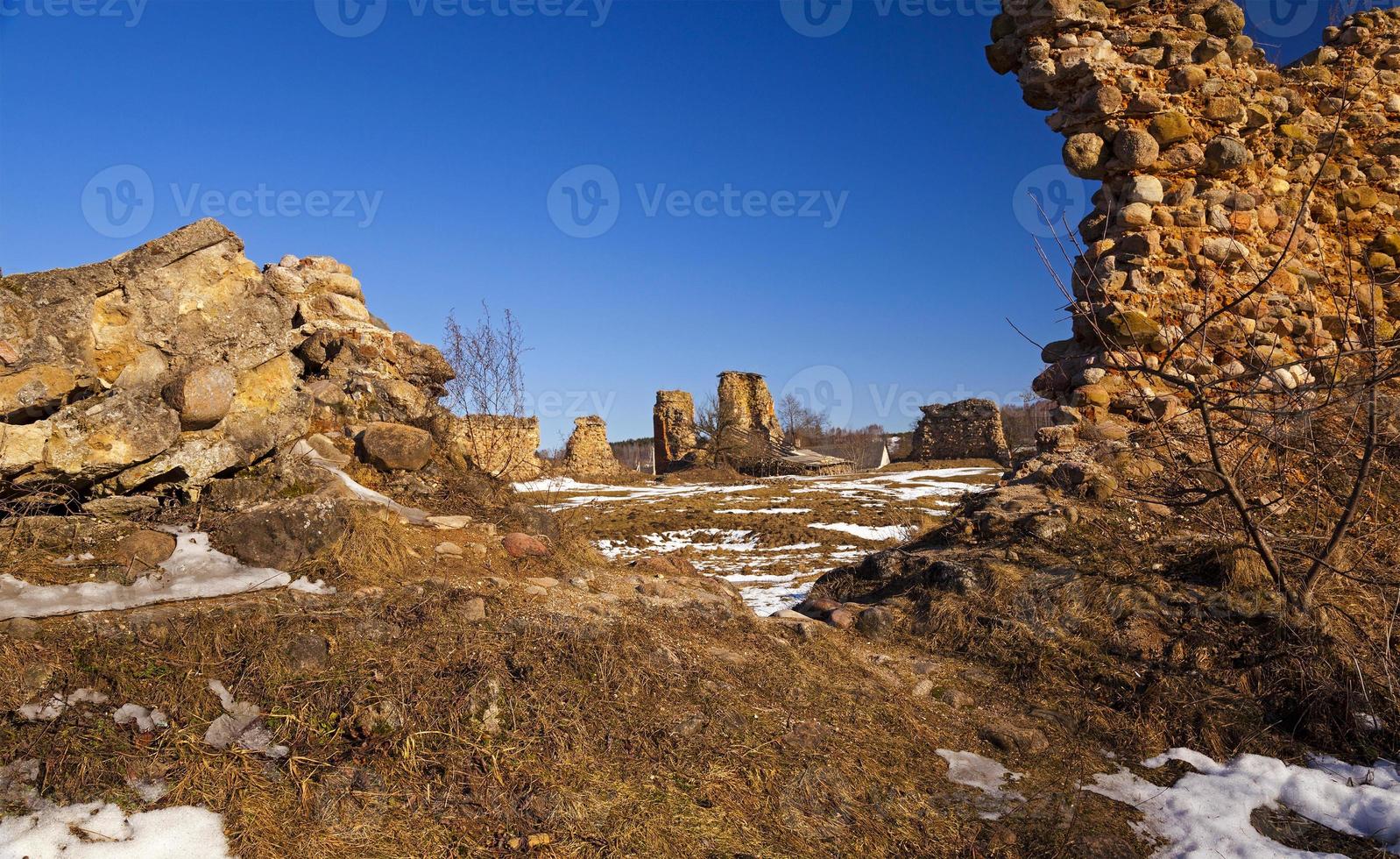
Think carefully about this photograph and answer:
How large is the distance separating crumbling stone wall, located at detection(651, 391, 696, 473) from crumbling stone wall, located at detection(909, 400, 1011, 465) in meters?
8.53


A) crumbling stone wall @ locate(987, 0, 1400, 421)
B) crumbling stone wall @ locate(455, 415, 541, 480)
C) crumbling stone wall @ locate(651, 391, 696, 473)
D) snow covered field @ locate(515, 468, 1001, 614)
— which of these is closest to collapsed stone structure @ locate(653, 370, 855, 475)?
crumbling stone wall @ locate(651, 391, 696, 473)

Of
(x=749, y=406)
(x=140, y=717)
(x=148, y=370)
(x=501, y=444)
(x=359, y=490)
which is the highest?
(x=749, y=406)

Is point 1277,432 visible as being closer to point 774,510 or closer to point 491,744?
point 491,744

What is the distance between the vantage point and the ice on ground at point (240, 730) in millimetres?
2752

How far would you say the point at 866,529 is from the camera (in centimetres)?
1101

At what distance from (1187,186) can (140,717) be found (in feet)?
26.0

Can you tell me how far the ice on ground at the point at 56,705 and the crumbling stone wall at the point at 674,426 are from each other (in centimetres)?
2678

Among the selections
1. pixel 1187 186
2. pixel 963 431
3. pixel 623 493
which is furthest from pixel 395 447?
pixel 963 431

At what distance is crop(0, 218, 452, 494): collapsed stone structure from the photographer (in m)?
3.74

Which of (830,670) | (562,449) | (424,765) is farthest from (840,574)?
(562,449)

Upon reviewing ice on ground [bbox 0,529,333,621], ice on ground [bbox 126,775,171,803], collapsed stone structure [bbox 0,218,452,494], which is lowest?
ice on ground [bbox 126,775,171,803]

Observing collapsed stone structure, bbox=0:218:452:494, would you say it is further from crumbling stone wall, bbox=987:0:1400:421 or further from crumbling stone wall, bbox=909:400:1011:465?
crumbling stone wall, bbox=909:400:1011:465

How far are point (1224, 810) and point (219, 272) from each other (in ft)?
19.2

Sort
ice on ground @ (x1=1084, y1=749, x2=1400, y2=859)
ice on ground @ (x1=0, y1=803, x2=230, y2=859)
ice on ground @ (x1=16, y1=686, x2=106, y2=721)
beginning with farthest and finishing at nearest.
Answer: ice on ground @ (x1=1084, y1=749, x2=1400, y2=859) < ice on ground @ (x1=16, y1=686, x2=106, y2=721) < ice on ground @ (x1=0, y1=803, x2=230, y2=859)
